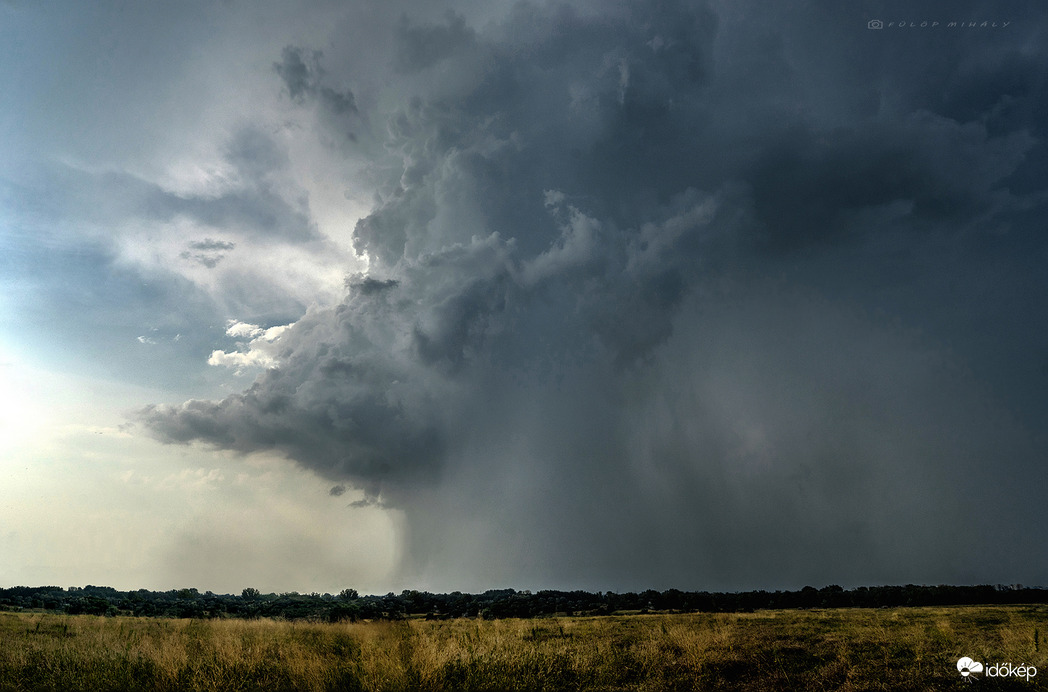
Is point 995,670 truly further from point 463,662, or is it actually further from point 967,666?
point 463,662

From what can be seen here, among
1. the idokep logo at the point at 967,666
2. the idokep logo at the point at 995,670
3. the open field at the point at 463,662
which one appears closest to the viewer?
the open field at the point at 463,662

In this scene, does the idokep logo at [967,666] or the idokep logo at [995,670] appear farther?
the idokep logo at [967,666]

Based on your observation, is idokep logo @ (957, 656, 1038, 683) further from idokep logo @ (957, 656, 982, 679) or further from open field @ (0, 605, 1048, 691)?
open field @ (0, 605, 1048, 691)

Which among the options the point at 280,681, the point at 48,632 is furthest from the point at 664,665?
the point at 48,632

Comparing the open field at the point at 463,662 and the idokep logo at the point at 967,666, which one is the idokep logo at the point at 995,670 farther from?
the open field at the point at 463,662

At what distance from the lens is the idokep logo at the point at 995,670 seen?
54.0ft

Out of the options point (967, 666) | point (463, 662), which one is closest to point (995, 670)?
point (967, 666)

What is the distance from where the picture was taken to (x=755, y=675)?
17391mm

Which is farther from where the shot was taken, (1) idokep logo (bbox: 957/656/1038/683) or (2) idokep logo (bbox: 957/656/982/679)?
(2) idokep logo (bbox: 957/656/982/679)

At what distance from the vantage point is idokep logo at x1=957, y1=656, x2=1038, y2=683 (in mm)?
16453

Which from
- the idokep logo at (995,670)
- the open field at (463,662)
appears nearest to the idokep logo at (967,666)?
the idokep logo at (995,670)

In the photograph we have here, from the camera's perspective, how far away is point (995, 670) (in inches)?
663

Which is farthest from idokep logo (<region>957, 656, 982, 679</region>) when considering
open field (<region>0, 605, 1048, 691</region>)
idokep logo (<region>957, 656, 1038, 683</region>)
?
open field (<region>0, 605, 1048, 691</region>)

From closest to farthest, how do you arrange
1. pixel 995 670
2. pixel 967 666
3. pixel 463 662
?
pixel 463 662, pixel 995 670, pixel 967 666
